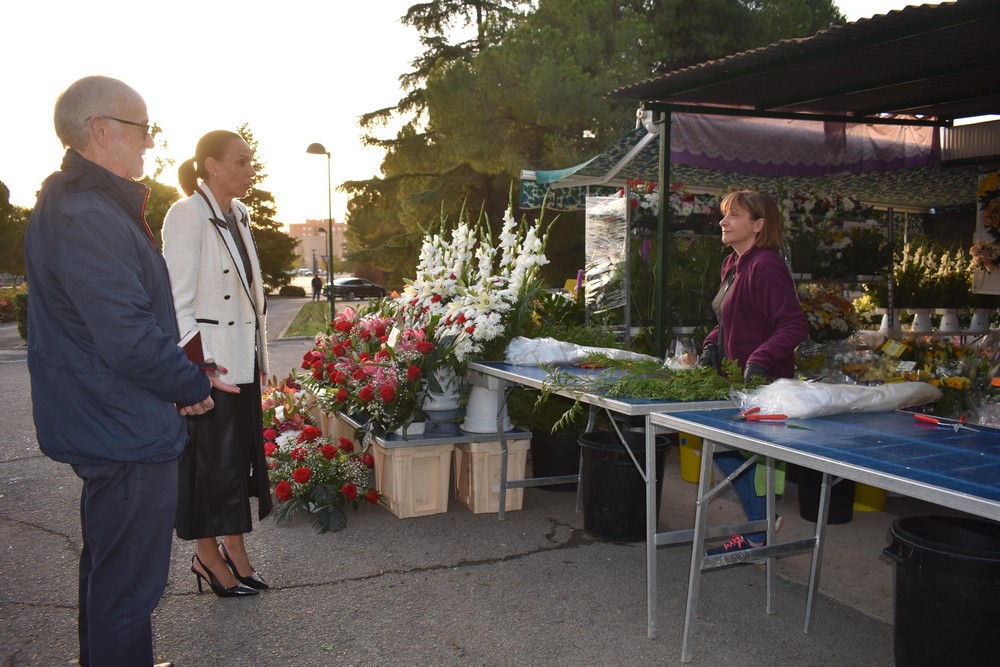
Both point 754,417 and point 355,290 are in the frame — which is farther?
point 355,290

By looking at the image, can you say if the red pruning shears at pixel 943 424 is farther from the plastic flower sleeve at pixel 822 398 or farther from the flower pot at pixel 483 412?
the flower pot at pixel 483 412

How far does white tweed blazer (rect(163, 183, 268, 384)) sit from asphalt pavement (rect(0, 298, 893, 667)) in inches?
43.6

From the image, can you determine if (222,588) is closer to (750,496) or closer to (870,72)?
(750,496)

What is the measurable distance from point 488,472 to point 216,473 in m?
1.96

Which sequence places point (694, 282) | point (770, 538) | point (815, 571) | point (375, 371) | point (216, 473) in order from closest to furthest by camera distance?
point (815, 571), point (216, 473), point (770, 538), point (375, 371), point (694, 282)

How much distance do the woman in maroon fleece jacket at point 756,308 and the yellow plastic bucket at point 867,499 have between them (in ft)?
5.04

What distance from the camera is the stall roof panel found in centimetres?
409

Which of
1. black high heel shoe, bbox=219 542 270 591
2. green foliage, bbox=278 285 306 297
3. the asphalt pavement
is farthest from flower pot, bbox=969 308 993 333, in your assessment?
green foliage, bbox=278 285 306 297

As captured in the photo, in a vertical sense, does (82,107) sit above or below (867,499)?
above

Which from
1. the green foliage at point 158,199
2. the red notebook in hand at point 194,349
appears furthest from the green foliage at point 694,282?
the green foliage at point 158,199

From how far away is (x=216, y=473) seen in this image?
11.5 feet

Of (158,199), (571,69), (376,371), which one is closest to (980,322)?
(376,371)

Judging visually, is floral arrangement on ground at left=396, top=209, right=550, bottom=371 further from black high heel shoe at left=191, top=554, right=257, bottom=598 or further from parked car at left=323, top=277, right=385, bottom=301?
parked car at left=323, top=277, right=385, bottom=301

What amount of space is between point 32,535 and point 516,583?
114 inches
